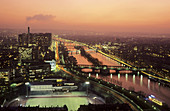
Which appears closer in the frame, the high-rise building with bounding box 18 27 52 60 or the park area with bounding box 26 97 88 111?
the park area with bounding box 26 97 88 111

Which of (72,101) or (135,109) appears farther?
(72,101)

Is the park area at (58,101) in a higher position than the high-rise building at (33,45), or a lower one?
lower

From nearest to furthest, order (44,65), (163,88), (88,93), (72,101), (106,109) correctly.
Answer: (106,109) → (72,101) → (88,93) → (163,88) → (44,65)

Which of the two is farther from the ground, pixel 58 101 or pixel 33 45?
pixel 33 45

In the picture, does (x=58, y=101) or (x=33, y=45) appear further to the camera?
(x=33, y=45)

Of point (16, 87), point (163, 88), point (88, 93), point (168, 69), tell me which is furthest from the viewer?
point (168, 69)

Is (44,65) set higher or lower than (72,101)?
higher

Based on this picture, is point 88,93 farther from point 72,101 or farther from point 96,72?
point 96,72

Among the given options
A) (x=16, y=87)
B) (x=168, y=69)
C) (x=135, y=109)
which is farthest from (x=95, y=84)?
(x=168, y=69)

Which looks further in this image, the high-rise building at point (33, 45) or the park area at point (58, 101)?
the high-rise building at point (33, 45)

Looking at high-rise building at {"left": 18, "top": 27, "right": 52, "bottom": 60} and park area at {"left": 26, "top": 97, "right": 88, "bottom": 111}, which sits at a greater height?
high-rise building at {"left": 18, "top": 27, "right": 52, "bottom": 60}
